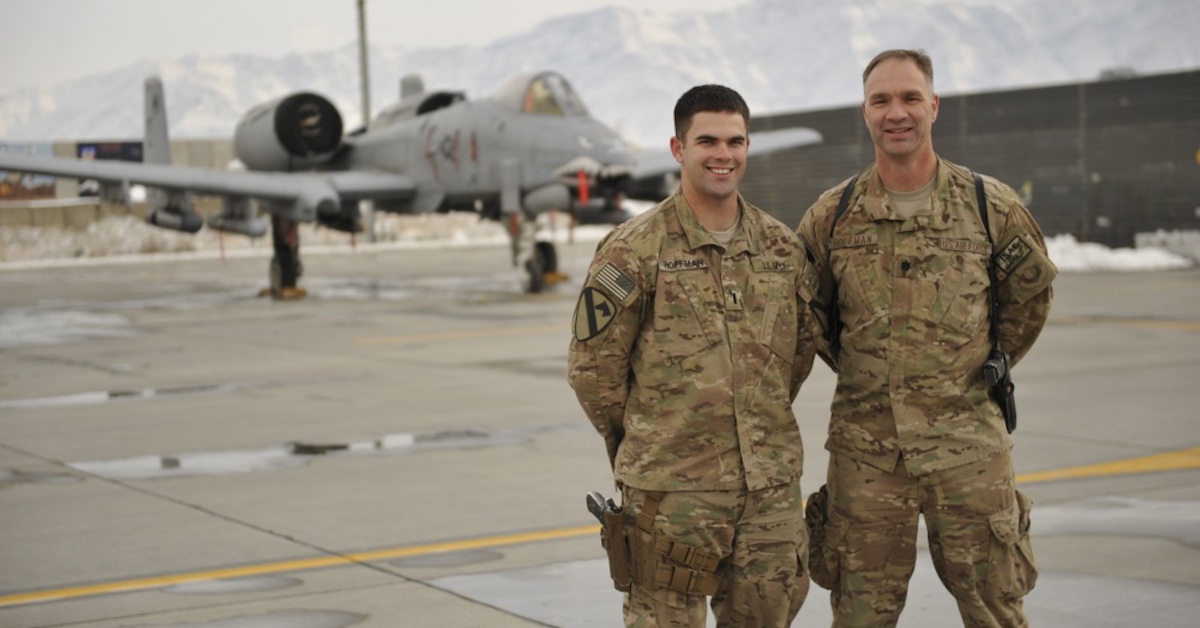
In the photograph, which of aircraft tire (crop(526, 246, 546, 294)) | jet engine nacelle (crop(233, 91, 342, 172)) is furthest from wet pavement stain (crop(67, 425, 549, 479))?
jet engine nacelle (crop(233, 91, 342, 172))

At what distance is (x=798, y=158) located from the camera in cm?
3772

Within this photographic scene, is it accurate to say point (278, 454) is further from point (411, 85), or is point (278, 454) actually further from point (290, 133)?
point (411, 85)

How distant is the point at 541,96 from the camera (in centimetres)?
2478

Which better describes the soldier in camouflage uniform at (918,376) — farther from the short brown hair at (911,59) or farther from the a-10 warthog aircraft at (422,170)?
the a-10 warthog aircraft at (422,170)

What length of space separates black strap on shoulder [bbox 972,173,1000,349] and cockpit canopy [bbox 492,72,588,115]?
2041cm

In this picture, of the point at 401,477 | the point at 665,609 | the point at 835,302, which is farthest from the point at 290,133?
the point at 665,609

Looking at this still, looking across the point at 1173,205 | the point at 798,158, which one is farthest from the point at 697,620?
the point at 798,158

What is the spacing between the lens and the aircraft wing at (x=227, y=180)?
24500 millimetres

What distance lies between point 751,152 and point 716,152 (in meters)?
22.7

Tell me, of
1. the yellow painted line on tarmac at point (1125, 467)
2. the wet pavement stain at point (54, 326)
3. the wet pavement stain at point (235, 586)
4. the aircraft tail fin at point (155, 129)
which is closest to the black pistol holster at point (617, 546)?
the wet pavement stain at point (235, 586)

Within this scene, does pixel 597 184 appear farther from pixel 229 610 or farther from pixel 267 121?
pixel 229 610

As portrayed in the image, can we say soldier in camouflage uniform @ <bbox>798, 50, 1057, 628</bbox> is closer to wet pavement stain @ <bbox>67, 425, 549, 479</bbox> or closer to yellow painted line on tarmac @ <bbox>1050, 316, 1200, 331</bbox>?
wet pavement stain @ <bbox>67, 425, 549, 479</bbox>

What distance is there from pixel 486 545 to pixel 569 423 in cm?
→ 387

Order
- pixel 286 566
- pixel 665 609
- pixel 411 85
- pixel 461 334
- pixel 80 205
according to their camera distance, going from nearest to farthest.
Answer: pixel 665 609 < pixel 286 566 < pixel 461 334 < pixel 411 85 < pixel 80 205
